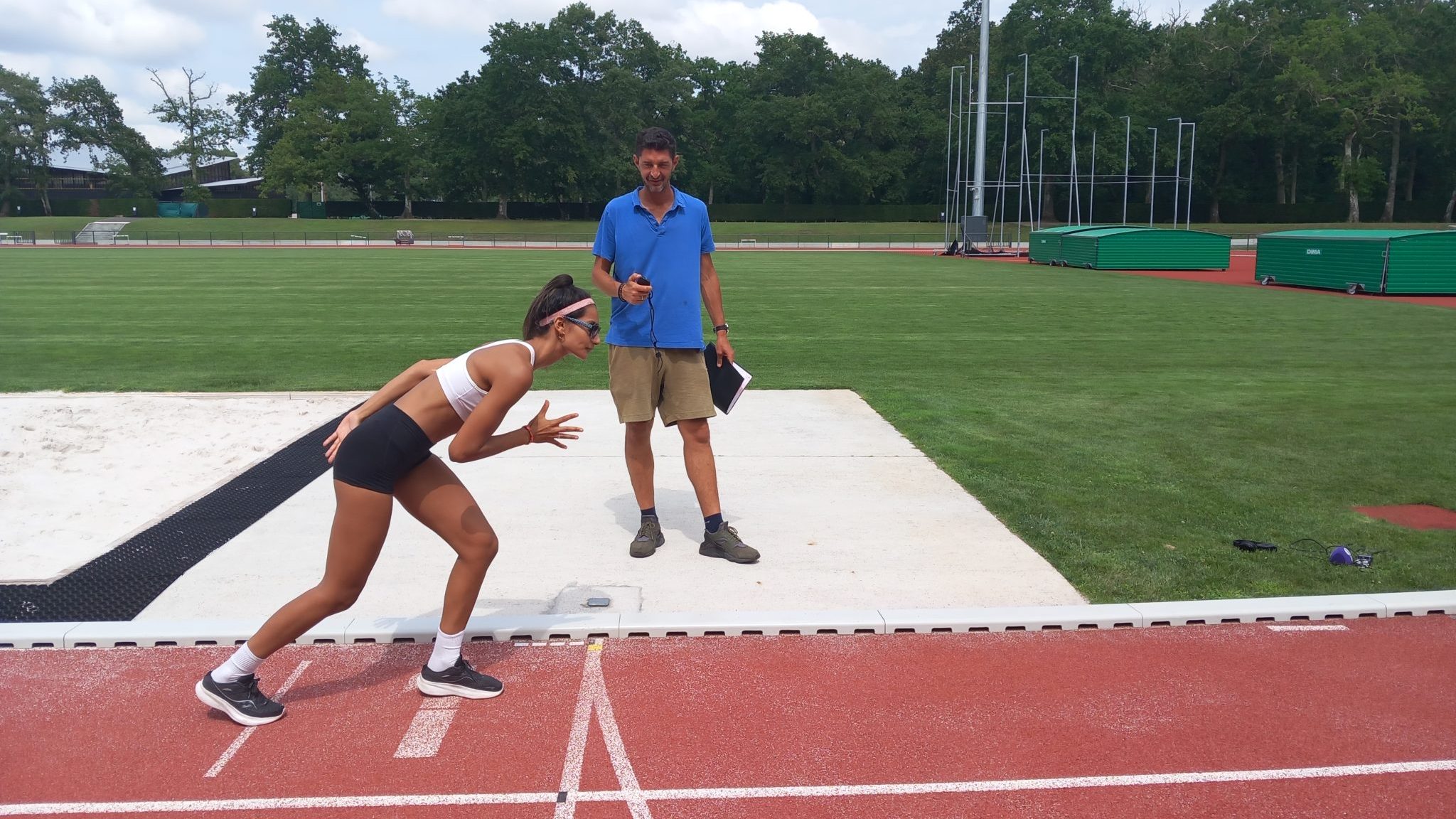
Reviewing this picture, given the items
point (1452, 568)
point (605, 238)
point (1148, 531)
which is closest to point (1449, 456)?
point (1452, 568)

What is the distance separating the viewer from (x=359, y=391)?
36.2ft

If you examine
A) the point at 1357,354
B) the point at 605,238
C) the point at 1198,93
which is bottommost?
the point at 1357,354

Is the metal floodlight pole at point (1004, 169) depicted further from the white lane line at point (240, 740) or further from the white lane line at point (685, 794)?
the white lane line at point (240, 740)

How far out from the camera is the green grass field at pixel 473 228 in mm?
70875

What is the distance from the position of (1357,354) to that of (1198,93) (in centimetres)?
7979

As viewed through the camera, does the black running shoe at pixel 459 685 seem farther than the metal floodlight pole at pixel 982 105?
No

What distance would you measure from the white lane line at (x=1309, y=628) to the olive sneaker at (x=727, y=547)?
7.80ft

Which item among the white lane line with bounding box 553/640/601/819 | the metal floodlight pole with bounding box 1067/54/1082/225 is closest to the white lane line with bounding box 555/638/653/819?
the white lane line with bounding box 553/640/601/819

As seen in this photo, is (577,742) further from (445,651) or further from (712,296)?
(712,296)

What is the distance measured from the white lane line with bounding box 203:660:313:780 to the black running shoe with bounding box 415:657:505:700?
0.53 meters

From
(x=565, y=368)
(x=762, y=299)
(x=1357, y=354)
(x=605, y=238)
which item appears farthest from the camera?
(x=762, y=299)

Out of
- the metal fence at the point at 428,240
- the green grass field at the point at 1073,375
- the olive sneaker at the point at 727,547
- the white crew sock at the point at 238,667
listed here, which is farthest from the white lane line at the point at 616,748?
the metal fence at the point at 428,240

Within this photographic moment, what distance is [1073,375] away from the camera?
41.4ft

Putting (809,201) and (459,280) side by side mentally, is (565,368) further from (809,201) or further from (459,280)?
(809,201)
